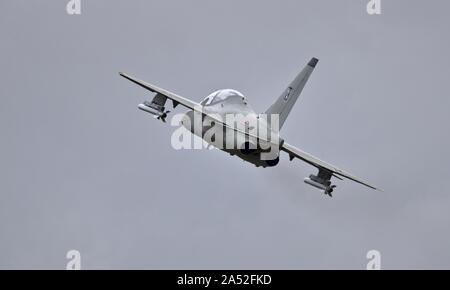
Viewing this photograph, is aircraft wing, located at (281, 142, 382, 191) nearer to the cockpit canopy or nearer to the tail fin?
the tail fin

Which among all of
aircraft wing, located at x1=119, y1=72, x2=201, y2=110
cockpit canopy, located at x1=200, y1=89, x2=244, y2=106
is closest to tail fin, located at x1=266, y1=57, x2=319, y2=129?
cockpit canopy, located at x1=200, y1=89, x2=244, y2=106

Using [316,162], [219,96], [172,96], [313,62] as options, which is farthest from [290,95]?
[172,96]

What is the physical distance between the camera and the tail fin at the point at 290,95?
108 meters

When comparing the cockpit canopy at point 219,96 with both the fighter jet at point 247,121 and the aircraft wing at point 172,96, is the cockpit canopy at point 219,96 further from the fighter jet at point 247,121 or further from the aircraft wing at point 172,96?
the aircraft wing at point 172,96

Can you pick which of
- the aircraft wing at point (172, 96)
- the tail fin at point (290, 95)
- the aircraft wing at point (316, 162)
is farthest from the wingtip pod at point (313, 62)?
the aircraft wing at point (172, 96)

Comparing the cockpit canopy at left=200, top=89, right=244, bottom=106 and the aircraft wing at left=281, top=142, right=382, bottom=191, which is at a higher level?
the cockpit canopy at left=200, top=89, right=244, bottom=106

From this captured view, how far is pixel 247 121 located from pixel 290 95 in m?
7.32

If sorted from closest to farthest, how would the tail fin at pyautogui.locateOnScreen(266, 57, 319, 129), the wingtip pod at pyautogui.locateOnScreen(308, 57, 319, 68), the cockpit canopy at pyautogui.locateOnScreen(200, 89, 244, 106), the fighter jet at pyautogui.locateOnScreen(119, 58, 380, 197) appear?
the fighter jet at pyautogui.locateOnScreen(119, 58, 380, 197)
the cockpit canopy at pyautogui.locateOnScreen(200, 89, 244, 106)
the tail fin at pyautogui.locateOnScreen(266, 57, 319, 129)
the wingtip pod at pyautogui.locateOnScreen(308, 57, 319, 68)

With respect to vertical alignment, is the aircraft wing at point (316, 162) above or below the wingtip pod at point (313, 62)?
below

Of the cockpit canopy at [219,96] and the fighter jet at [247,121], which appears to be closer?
the fighter jet at [247,121]

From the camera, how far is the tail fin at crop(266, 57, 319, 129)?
4259 inches

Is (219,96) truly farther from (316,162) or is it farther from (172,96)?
(316,162)

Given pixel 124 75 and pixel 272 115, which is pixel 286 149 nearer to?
pixel 272 115
